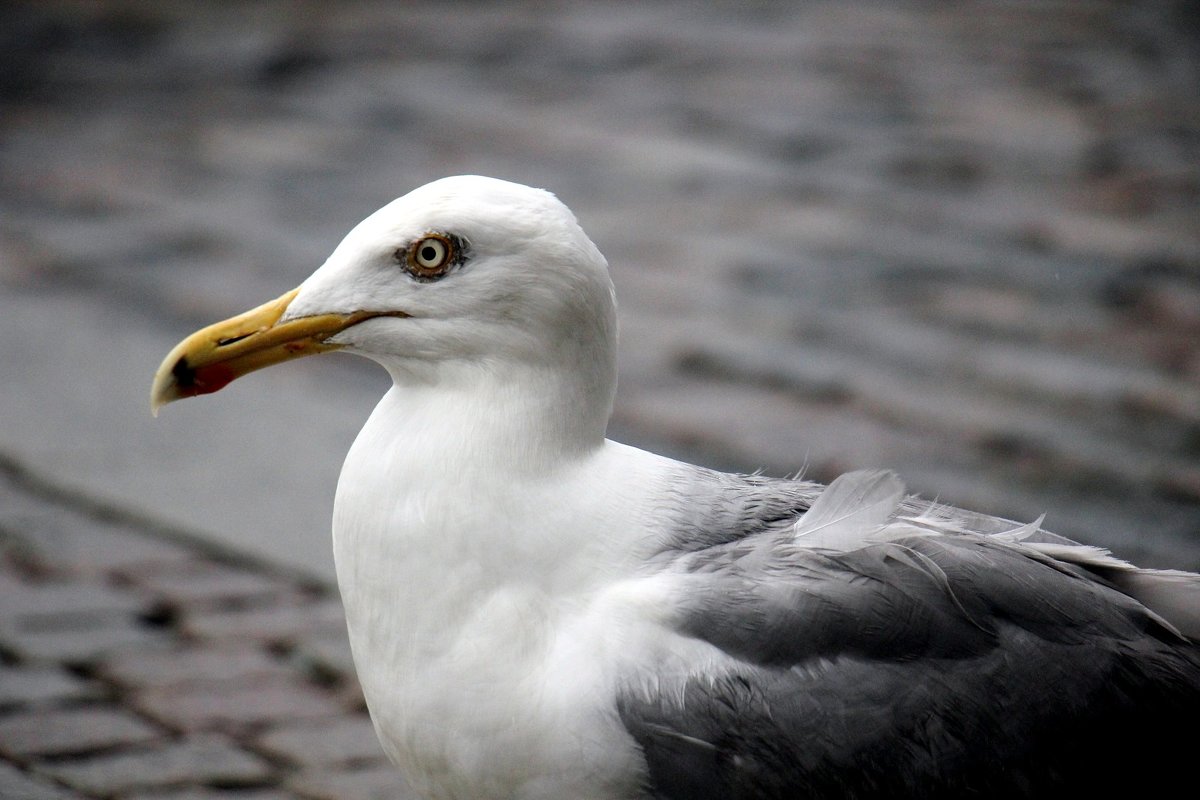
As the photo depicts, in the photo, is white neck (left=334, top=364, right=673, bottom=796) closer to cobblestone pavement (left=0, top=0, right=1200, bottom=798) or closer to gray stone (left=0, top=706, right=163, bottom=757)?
cobblestone pavement (left=0, top=0, right=1200, bottom=798)

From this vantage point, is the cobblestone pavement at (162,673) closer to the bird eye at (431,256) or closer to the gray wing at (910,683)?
the gray wing at (910,683)

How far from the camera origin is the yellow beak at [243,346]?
9.87ft

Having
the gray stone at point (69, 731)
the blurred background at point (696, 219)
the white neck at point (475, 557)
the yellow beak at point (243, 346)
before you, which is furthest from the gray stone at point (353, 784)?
the blurred background at point (696, 219)

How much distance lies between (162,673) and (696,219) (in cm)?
443

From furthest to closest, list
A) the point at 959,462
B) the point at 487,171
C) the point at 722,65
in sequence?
the point at 722,65, the point at 487,171, the point at 959,462

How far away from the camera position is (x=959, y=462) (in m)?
5.59

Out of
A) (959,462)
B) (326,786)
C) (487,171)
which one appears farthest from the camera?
(487,171)

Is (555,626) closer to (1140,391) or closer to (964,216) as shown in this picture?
(1140,391)

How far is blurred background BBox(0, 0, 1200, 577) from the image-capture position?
18.6ft

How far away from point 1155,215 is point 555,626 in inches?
221

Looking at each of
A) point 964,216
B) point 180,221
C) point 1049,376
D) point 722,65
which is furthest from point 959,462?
point 722,65

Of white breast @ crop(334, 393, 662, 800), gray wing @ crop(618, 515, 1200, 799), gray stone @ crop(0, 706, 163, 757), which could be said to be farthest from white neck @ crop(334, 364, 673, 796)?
gray stone @ crop(0, 706, 163, 757)

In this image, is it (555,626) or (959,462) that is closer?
(555,626)

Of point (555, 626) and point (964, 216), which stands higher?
point (964, 216)
